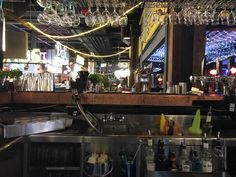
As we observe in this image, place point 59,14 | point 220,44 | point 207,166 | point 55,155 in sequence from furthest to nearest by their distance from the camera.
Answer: point 220,44 < point 59,14 < point 55,155 < point 207,166

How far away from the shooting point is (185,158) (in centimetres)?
278

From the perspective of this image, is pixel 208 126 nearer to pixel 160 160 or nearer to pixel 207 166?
pixel 207 166

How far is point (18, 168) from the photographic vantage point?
274 centimetres

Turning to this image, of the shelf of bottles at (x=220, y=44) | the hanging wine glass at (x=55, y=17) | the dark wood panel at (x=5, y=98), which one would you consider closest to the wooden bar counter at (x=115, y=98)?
the dark wood panel at (x=5, y=98)

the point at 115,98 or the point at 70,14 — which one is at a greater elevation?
the point at 70,14

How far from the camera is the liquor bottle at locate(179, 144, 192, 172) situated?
2739mm

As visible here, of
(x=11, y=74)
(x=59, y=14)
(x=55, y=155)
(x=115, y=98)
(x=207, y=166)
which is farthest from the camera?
(x=59, y=14)

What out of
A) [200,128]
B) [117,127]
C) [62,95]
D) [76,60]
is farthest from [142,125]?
[76,60]

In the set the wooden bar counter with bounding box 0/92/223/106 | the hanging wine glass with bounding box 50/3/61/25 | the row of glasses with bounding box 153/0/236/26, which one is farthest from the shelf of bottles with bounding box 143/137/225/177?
the hanging wine glass with bounding box 50/3/61/25

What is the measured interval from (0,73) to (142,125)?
1578 mm

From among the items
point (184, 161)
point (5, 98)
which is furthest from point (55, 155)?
point (184, 161)

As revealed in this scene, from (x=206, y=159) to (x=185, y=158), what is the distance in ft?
0.57

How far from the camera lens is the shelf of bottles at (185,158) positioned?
2.73m

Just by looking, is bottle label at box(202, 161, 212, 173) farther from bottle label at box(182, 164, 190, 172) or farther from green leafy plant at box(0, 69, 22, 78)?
green leafy plant at box(0, 69, 22, 78)
